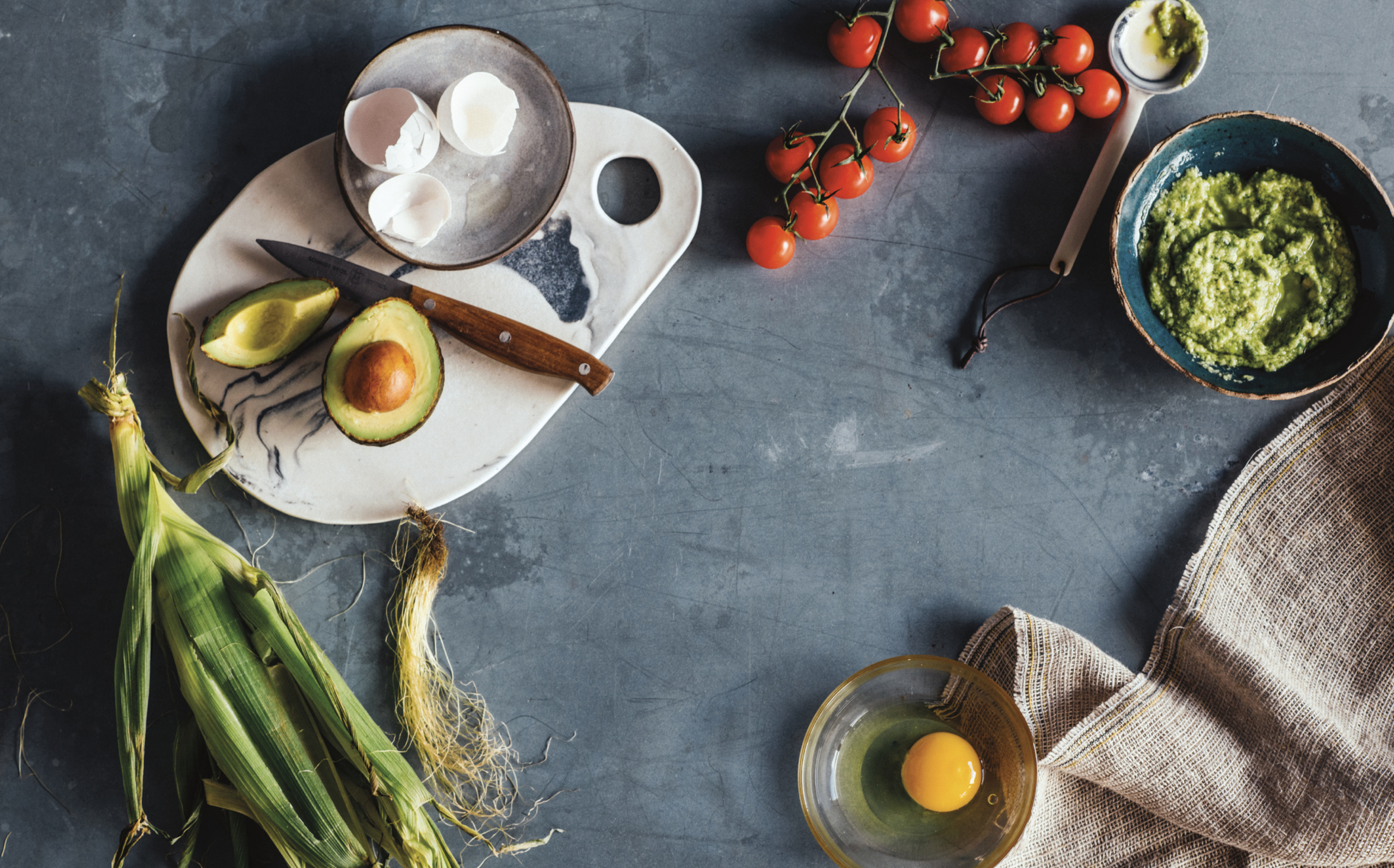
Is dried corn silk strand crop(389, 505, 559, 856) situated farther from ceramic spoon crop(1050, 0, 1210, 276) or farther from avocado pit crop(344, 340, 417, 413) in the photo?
ceramic spoon crop(1050, 0, 1210, 276)

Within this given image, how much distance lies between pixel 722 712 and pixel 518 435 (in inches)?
28.4

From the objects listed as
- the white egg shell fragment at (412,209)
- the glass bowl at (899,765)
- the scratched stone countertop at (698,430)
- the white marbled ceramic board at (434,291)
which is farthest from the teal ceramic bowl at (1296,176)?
the white egg shell fragment at (412,209)

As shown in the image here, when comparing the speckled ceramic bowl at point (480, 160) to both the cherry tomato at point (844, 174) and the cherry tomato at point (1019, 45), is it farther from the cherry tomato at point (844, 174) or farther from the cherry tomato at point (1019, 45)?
the cherry tomato at point (1019, 45)

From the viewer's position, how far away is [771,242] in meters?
1.70

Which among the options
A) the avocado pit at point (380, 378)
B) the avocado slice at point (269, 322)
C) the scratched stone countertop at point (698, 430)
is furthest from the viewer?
the scratched stone countertop at point (698, 430)

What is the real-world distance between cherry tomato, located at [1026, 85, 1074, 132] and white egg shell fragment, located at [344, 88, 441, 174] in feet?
3.96

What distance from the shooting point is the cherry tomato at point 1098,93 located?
171 cm

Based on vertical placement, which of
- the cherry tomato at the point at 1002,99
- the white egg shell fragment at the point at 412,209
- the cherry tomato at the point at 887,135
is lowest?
the white egg shell fragment at the point at 412,209

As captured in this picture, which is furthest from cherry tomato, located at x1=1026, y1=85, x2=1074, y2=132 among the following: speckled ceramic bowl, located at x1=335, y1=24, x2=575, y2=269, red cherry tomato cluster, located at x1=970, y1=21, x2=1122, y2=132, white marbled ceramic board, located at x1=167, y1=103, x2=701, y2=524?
speckled ceramic bowl, located at x1=335, y1=24, x2=575, y2=269

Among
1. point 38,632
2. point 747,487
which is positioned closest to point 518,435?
point 747,487

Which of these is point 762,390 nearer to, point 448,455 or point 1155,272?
point 448,455

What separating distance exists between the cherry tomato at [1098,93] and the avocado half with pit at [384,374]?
1.39 metres

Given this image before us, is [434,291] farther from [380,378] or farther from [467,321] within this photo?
[380,378]

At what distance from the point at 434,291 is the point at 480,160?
28cm
